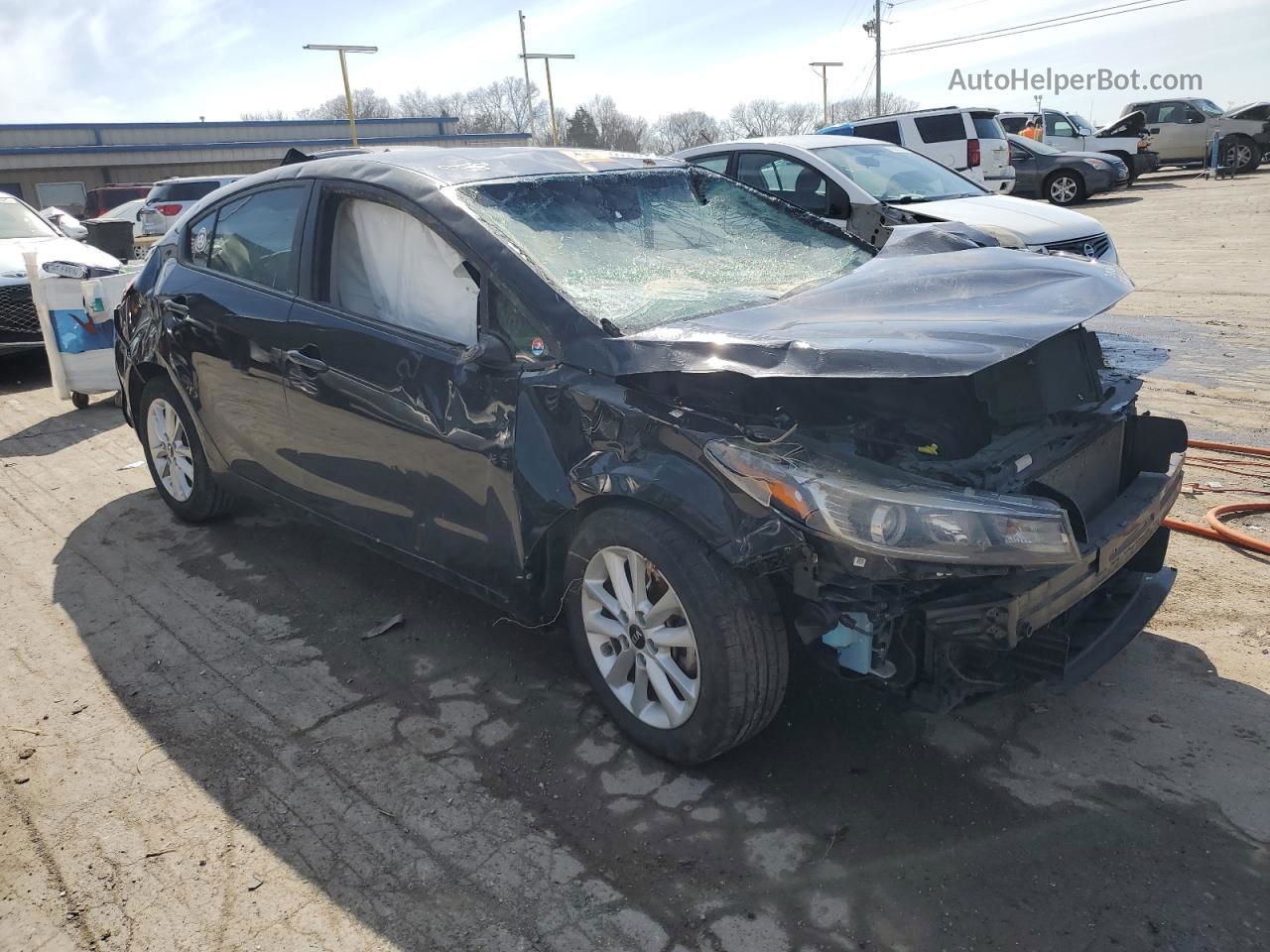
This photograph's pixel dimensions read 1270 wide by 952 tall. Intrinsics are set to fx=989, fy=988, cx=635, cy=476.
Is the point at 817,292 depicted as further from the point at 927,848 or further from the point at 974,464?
the point at 927,848

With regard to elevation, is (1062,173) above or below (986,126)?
below

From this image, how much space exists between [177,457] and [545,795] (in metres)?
3.15

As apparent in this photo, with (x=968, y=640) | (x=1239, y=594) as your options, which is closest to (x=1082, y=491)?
(x=968, y=640)

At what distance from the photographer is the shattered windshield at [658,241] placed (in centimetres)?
327

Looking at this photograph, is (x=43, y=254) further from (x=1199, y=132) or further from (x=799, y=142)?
(x=1199, y=132)

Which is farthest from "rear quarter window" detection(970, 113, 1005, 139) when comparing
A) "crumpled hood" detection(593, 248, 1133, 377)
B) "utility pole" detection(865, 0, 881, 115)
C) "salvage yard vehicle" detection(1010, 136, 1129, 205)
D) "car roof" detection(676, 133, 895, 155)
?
"utility pole" detection(865, 0, 881, 115)

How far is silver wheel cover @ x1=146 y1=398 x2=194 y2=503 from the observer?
496cm

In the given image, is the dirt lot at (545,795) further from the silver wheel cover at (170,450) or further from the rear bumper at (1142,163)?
the rear bumper at (1142,163)

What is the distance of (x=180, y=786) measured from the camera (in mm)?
3039

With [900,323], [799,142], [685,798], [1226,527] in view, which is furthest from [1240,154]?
[685,798]

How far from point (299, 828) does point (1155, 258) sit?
12532 millimetres

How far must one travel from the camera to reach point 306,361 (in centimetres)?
381

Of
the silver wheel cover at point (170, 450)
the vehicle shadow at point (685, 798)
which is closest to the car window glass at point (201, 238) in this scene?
the silver wheel cover at point (170, 450)

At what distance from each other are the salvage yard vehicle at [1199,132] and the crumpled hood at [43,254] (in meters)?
26.6
